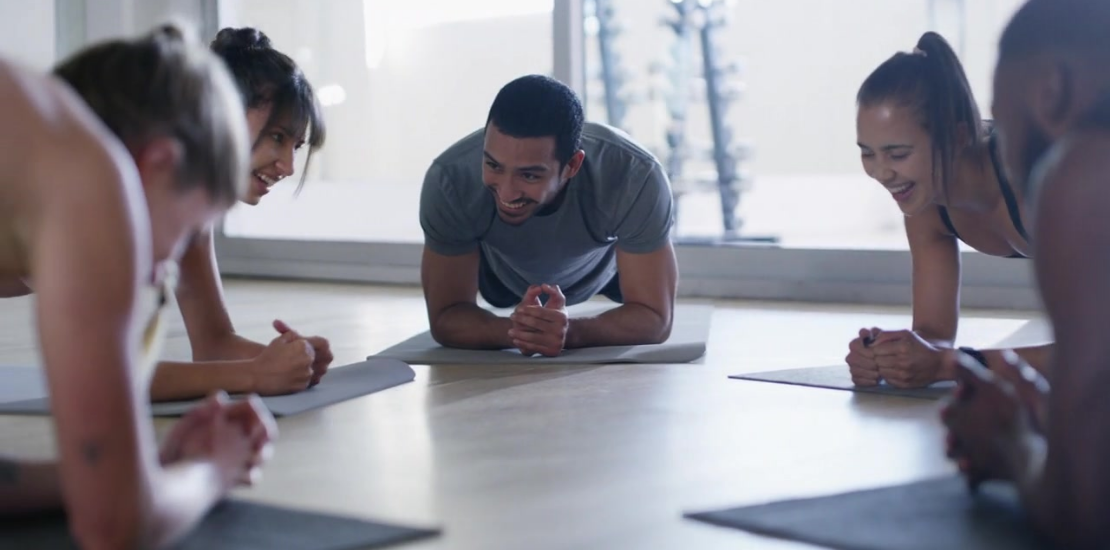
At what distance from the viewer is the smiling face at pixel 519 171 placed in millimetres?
2445

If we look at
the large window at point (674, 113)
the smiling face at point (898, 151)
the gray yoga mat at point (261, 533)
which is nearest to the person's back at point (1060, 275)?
the gray yoga mat at point (261, 533)

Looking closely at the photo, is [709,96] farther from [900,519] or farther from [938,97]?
[900,519]

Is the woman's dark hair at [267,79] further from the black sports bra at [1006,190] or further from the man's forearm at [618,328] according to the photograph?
the black sports bra at [1006,190]

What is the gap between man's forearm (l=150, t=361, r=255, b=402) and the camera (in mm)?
2104

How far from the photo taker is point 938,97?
7.32 feet

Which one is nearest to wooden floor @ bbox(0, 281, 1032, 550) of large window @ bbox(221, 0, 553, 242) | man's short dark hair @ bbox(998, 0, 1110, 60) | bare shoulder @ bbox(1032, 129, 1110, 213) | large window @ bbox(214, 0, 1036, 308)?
bare shoulder @ bbox(1032, 129, 1110, 213)

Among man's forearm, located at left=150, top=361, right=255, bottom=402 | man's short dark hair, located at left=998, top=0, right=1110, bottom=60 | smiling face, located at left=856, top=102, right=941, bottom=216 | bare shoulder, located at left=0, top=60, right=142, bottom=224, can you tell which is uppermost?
man's short dark hair, located at left=998, top=0, right=1110, bottom=60

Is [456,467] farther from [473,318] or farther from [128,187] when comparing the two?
[473,318]

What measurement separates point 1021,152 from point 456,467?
0.85 meters

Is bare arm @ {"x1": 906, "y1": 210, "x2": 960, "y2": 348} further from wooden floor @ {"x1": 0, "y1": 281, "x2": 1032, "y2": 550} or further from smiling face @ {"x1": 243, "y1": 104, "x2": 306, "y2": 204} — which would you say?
smiling face @ {"x1": 243, "y1": 104, "x2": 306, "y2": 204}

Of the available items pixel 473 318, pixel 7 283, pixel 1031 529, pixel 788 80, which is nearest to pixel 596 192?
pixel 473 318

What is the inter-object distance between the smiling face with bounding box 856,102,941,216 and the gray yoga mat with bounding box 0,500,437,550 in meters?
1.28

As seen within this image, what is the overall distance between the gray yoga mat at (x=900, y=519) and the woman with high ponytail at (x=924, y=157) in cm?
71

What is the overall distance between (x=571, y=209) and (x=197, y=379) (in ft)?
3.02
